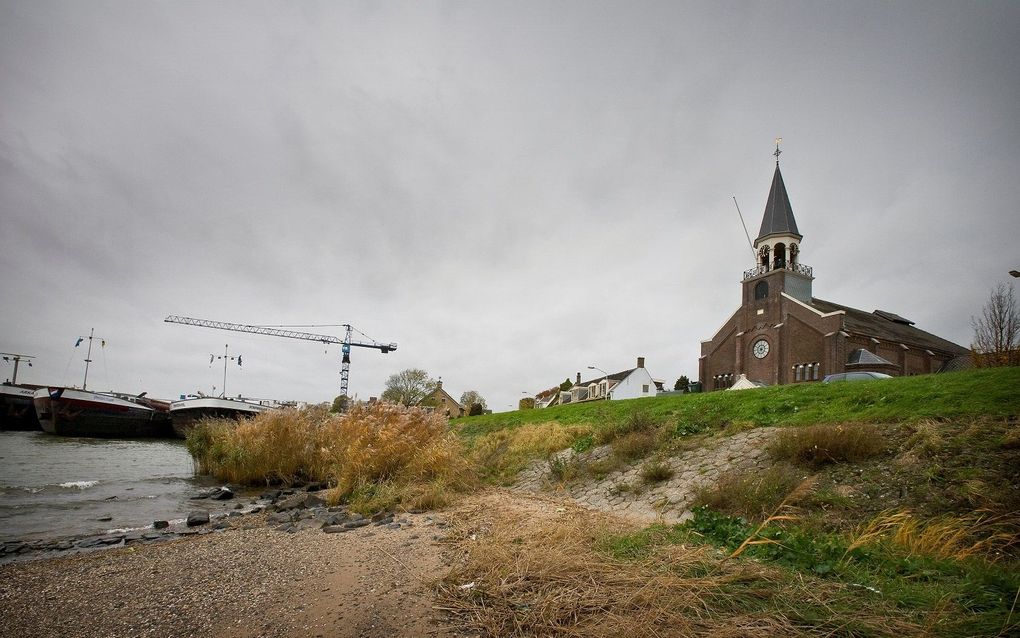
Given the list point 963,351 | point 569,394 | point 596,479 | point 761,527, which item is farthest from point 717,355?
point 761,527

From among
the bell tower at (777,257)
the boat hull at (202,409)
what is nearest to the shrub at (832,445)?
the boat hull at (202,409)

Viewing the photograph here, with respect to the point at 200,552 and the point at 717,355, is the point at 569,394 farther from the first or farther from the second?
the point at 200,552

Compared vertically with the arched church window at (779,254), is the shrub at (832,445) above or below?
below

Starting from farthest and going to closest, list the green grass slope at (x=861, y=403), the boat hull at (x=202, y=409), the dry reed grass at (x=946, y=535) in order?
the boat hull at (x=202, y=409) < the green grass slope at (x=861, y=403) < the dry reed grass at (x=946, y=535)

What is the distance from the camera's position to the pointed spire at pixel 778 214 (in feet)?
157

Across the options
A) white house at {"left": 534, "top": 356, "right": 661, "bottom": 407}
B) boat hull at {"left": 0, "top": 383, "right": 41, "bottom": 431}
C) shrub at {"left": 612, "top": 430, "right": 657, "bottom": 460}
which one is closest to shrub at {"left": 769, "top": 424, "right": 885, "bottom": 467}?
shrub at {"left": 612, "top": 430, "right": 657, "bottom": 460}

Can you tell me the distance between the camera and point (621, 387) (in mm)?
55469

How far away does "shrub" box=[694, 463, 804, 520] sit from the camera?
6.30 metres

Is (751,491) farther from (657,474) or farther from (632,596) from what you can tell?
(632,596)

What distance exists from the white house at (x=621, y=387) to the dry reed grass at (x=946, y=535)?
158 ft

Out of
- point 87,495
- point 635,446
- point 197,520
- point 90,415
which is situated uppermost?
point 635,446

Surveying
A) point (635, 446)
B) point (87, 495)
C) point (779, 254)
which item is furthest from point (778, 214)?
point (87, 495)

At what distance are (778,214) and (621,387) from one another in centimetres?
2644

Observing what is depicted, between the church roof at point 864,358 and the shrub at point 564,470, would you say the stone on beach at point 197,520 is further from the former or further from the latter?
the church roof at point 864,358
